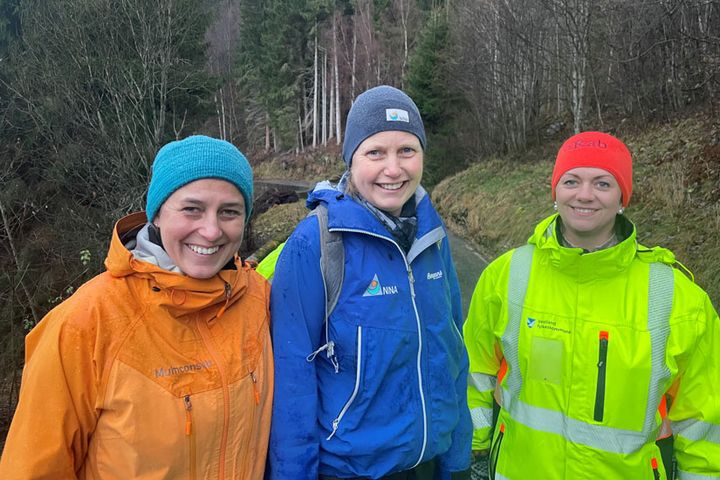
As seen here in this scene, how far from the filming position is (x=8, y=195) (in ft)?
36.2

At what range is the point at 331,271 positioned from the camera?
1786 mm

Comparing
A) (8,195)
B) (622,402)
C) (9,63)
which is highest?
(9,63)

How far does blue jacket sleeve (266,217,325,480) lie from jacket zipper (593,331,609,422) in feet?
4.13

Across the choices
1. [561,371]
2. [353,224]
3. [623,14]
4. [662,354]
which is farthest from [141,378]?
[623,14]

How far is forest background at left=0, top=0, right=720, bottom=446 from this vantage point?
9094 mm

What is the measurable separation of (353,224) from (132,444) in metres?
1.05

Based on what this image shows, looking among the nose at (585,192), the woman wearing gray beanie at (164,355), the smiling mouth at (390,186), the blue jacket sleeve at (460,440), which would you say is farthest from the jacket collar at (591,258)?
the woman wearing gray beanie at (164,355)

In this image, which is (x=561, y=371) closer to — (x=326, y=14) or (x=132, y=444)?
(x=132, y=444)

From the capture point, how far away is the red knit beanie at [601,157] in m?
2.29

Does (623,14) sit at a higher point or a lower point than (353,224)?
higher

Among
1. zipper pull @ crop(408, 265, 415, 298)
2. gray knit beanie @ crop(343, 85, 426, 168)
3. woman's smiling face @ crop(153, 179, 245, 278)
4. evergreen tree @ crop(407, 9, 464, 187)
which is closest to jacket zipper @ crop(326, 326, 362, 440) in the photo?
zipper pull @ crop(408, 265, 415, 298)

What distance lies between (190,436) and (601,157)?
217 cm

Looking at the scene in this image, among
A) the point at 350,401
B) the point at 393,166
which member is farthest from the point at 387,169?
the point at 350,401

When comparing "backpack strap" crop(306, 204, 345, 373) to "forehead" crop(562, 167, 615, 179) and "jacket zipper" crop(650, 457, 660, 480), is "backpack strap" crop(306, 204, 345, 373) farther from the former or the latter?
"jacket zipper" crop(650, 457, 660, 480)
